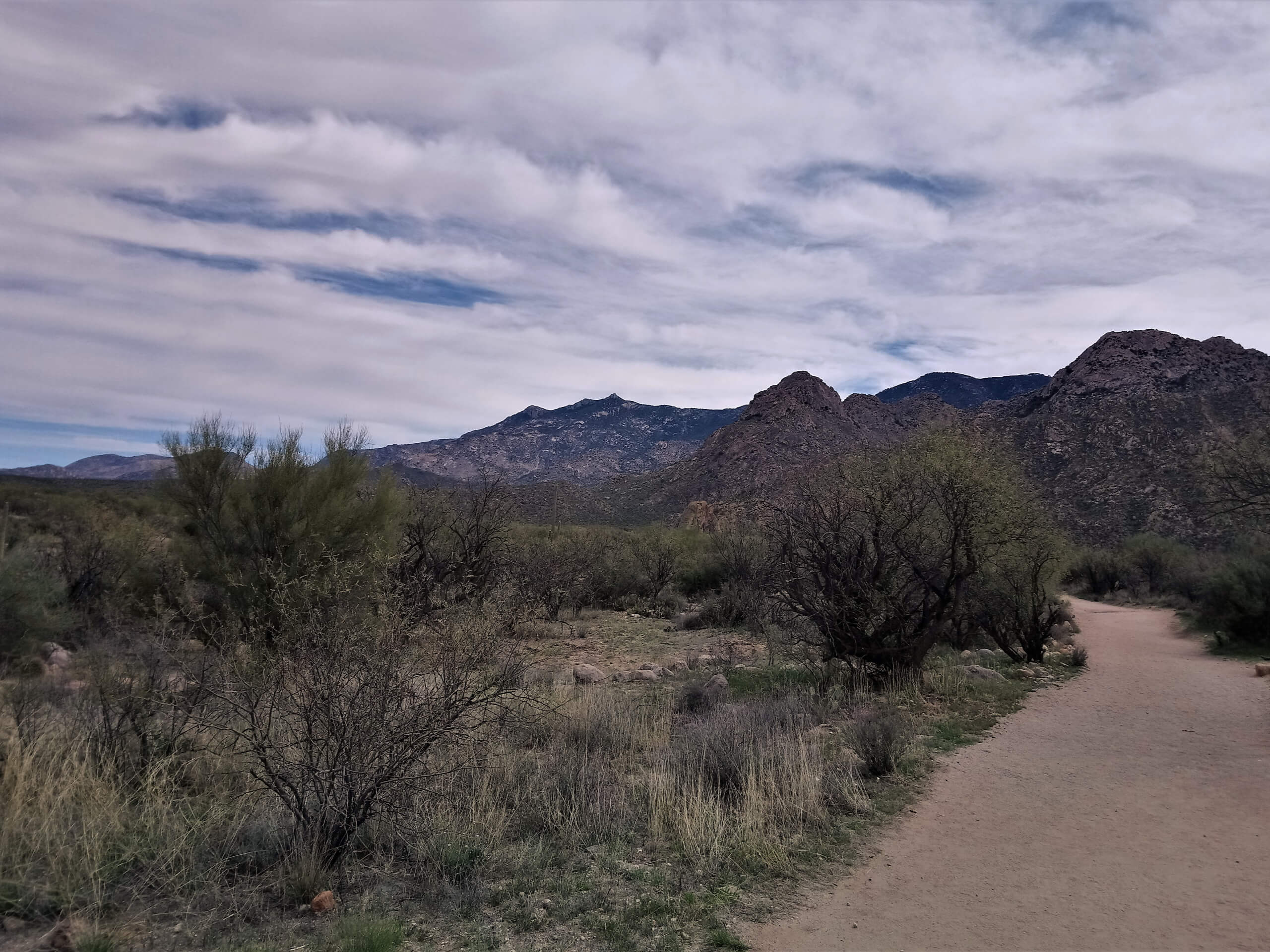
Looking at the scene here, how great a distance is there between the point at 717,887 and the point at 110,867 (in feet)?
13.2

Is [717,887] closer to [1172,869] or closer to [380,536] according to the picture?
[1172,869]

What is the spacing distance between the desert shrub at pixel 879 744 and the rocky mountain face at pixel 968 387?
123 m

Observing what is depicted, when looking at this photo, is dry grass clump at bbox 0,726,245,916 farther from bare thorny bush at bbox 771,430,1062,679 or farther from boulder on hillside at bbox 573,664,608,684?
bare thorny bush at bbox 771,430,1062,679

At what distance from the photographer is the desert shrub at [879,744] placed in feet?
27.5

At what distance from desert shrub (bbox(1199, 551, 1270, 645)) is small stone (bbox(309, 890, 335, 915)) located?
24424 mm

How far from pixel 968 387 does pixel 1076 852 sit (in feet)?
452

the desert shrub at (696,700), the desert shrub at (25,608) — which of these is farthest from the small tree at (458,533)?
the desert shrub at (696,700)

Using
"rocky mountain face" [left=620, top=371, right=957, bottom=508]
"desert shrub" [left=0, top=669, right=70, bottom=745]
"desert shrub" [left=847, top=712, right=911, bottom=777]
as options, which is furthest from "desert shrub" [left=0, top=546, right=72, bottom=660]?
"rocky mountain face" [left=620, top=371, right=957, bottom=508]

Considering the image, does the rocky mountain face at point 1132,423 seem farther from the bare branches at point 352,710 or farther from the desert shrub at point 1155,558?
the bare branches at point 352,710

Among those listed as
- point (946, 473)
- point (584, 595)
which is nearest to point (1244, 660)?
point (946, 473)

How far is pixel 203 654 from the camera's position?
7.25 meters

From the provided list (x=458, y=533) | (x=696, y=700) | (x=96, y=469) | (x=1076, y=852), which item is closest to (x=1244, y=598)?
(x=696, y=700)

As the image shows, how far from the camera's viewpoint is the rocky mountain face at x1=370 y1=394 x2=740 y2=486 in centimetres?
10575

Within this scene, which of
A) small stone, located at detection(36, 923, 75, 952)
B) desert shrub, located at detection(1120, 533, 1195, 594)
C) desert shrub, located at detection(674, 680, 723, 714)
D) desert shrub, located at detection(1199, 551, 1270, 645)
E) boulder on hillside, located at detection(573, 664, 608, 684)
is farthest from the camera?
desert shrub, located at detection(1120, 533, 1195, 594)
